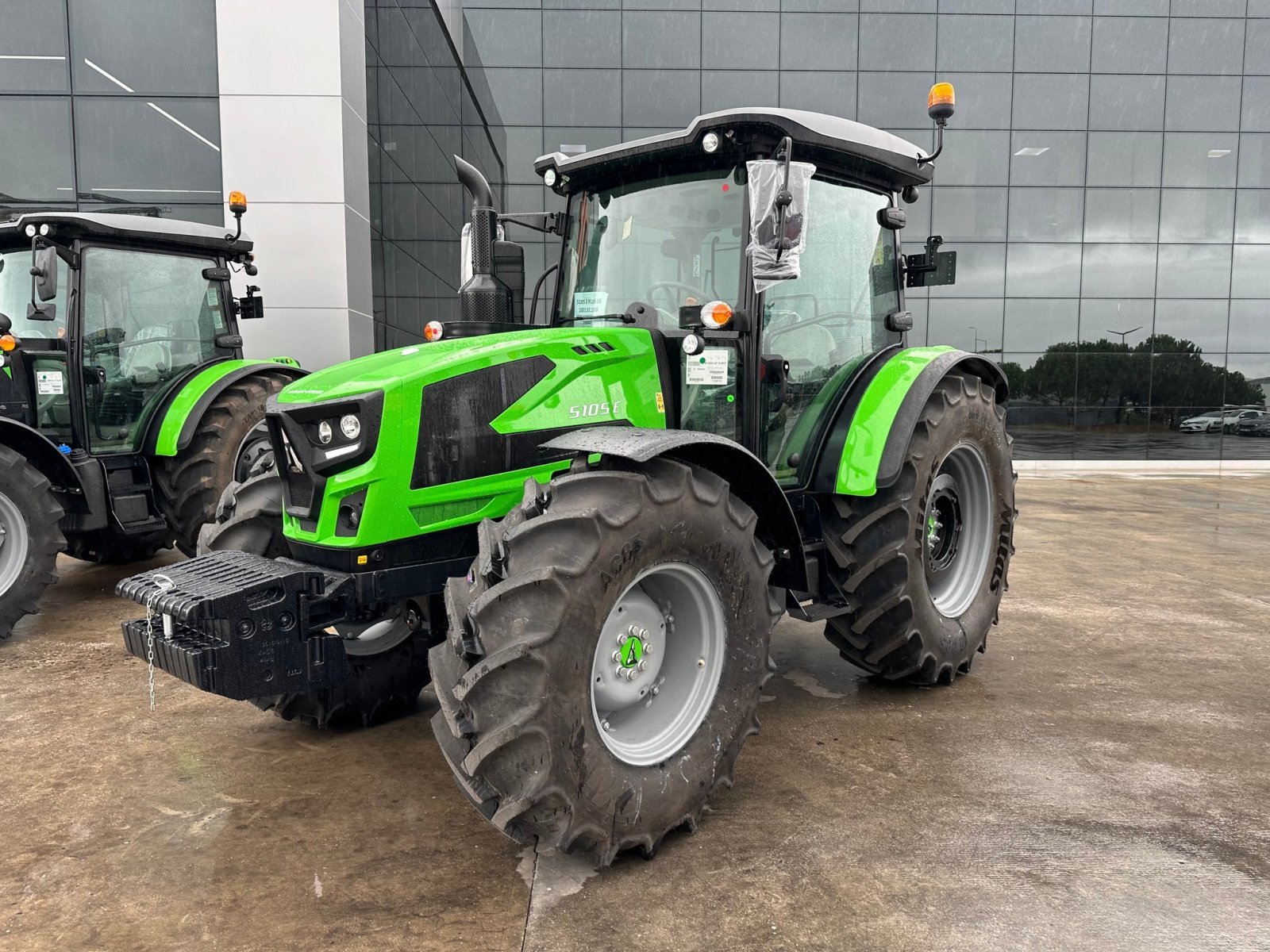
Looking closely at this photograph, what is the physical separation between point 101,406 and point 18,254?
120 centimetres

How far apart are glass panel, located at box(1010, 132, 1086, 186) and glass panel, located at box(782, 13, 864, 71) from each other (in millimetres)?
2424

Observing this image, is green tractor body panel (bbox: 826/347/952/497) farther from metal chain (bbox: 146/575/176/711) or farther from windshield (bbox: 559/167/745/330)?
metal chain (bbox: 146/575/176/711)

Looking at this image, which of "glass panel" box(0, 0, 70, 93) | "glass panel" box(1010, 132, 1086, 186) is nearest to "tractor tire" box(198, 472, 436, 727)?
"glass panel" box(0, 0, 70, 93)

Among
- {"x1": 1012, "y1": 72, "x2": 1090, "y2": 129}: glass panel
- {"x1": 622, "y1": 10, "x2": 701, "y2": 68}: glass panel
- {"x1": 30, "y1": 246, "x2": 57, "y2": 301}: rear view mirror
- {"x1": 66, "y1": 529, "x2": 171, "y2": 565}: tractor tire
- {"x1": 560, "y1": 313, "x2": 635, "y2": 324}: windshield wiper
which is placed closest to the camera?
A: {"x1": 560, "y1": 313, "x2": 635, "y2": 324}: windshield wiper

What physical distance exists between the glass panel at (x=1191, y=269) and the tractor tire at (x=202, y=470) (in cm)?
1735

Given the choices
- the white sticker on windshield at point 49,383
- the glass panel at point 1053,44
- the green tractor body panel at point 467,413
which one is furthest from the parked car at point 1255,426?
the white sticker on windshield at point 49,383

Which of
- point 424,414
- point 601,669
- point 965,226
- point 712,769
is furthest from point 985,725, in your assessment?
point 965,226

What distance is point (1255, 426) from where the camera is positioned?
59.7 feet

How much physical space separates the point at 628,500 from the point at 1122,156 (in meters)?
18.4

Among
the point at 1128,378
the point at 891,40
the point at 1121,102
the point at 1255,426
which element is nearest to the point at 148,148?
the point at 891,40

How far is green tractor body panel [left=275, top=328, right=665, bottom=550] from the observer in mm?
3143

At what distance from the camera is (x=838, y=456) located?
13.5 ft

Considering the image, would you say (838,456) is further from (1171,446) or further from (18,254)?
(1171,446)

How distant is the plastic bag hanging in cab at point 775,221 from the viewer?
327 cm
